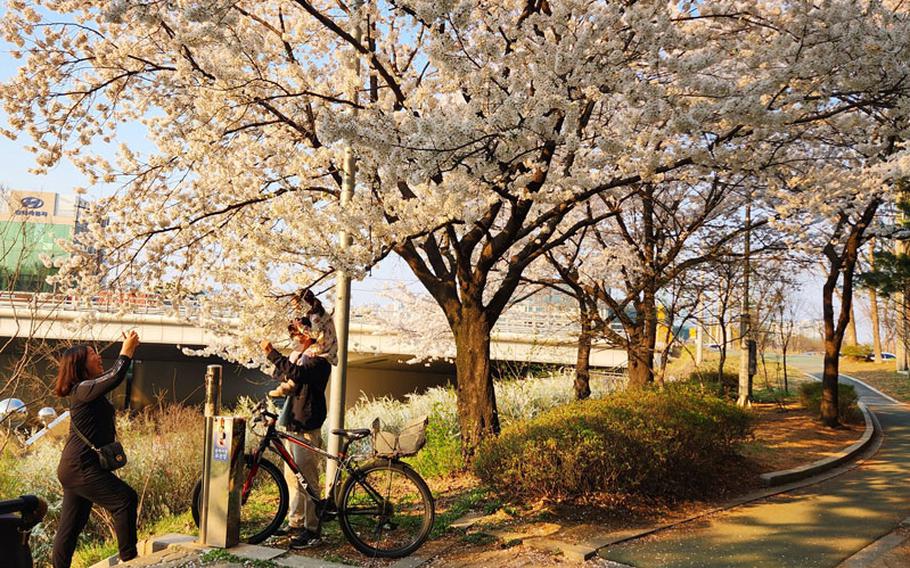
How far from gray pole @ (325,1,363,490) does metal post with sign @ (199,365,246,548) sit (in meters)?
0.99

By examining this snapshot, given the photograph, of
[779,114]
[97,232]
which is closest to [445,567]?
[779,114]

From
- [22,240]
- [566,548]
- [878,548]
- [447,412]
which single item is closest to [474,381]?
[447,412]

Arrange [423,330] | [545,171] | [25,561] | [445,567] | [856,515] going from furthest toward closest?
[423,330] < [545,171] < [856,515] < [445,567] < [25,561]

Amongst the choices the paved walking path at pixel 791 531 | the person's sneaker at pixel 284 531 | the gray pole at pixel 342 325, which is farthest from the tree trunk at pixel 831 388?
the person's sneaker at pixel 284 531

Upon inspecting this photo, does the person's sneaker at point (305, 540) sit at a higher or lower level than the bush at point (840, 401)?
lower

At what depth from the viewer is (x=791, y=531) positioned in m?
6.50

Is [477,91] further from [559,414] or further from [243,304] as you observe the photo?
[243,304]

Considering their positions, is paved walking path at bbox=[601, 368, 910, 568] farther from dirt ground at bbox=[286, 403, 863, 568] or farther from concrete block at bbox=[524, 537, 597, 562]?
dirt ground at bbox=[286, 403, 863, 568]

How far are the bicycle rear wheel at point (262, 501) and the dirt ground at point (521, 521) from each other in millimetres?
211

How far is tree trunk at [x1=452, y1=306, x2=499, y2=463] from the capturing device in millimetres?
9242

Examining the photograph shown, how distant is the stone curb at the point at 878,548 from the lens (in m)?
5.69

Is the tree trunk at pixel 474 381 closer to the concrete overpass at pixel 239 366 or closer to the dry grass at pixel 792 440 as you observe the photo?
the dry grass at pixel 792 440

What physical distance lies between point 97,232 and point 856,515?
1004 centimetres

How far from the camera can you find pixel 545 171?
8031 millimetres
